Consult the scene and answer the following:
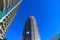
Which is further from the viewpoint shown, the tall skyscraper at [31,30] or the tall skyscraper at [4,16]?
the tall skyscraper at [31,30]

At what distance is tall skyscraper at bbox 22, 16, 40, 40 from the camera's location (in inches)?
1883

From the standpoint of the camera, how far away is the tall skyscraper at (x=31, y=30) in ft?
157

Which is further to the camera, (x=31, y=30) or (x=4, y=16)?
(x=31, y=30)

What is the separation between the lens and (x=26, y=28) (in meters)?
50.8

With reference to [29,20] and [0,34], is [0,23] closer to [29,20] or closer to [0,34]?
[0,34]

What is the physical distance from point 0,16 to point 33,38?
41699mm

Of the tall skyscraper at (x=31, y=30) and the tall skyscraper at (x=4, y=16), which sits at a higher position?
the tall skyscraper at (x=31, y=30)

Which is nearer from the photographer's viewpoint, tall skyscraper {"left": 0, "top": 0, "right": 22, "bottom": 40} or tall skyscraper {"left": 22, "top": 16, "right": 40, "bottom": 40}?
tall skyscraper {"left": 0, "top": 0, "right": 22, "bottom": 40}

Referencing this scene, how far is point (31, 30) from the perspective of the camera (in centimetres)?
4966

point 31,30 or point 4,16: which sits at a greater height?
point 31,30

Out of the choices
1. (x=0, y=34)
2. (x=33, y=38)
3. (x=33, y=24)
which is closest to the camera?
(x=0, y=34)

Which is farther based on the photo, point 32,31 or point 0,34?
point 32,31

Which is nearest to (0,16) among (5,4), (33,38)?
(5,4)

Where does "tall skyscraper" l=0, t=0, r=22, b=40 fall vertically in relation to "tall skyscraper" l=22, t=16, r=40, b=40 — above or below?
below
